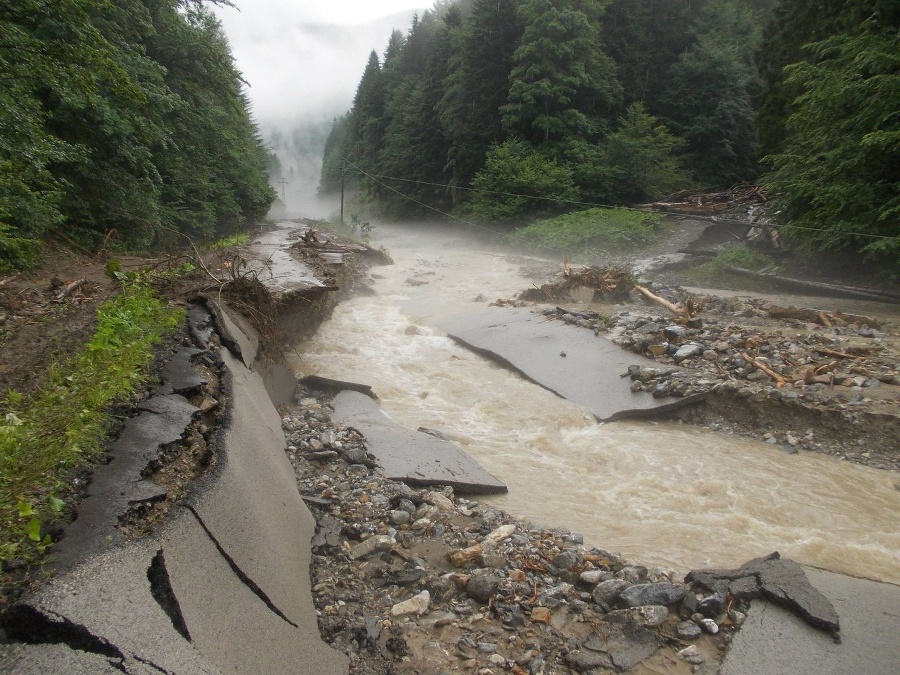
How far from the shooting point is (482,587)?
3.44 meters

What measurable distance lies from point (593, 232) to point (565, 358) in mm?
14695

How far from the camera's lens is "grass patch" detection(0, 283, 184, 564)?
2187mm

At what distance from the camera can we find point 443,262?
68.2ft

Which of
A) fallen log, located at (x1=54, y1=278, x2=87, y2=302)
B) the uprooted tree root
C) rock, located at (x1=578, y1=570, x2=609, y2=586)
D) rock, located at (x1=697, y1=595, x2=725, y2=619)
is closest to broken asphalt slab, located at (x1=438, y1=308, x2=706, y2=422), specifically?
the uprooted tree root

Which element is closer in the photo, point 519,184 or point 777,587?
point 777,587

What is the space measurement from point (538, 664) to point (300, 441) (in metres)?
3.23

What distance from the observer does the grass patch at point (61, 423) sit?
2187 mm

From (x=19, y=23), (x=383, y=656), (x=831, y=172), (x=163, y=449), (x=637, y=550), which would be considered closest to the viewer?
(x=383, y=656)

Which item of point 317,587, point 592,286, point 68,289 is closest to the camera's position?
point 317,587

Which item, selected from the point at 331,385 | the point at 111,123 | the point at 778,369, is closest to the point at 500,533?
the point at 331,385

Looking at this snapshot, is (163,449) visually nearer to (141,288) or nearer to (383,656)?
(383,656)

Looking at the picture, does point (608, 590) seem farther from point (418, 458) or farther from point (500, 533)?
point (418, 458)

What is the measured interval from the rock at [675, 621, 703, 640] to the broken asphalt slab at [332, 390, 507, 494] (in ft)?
7.11

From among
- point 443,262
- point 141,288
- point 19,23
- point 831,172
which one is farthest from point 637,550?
point 443,262
